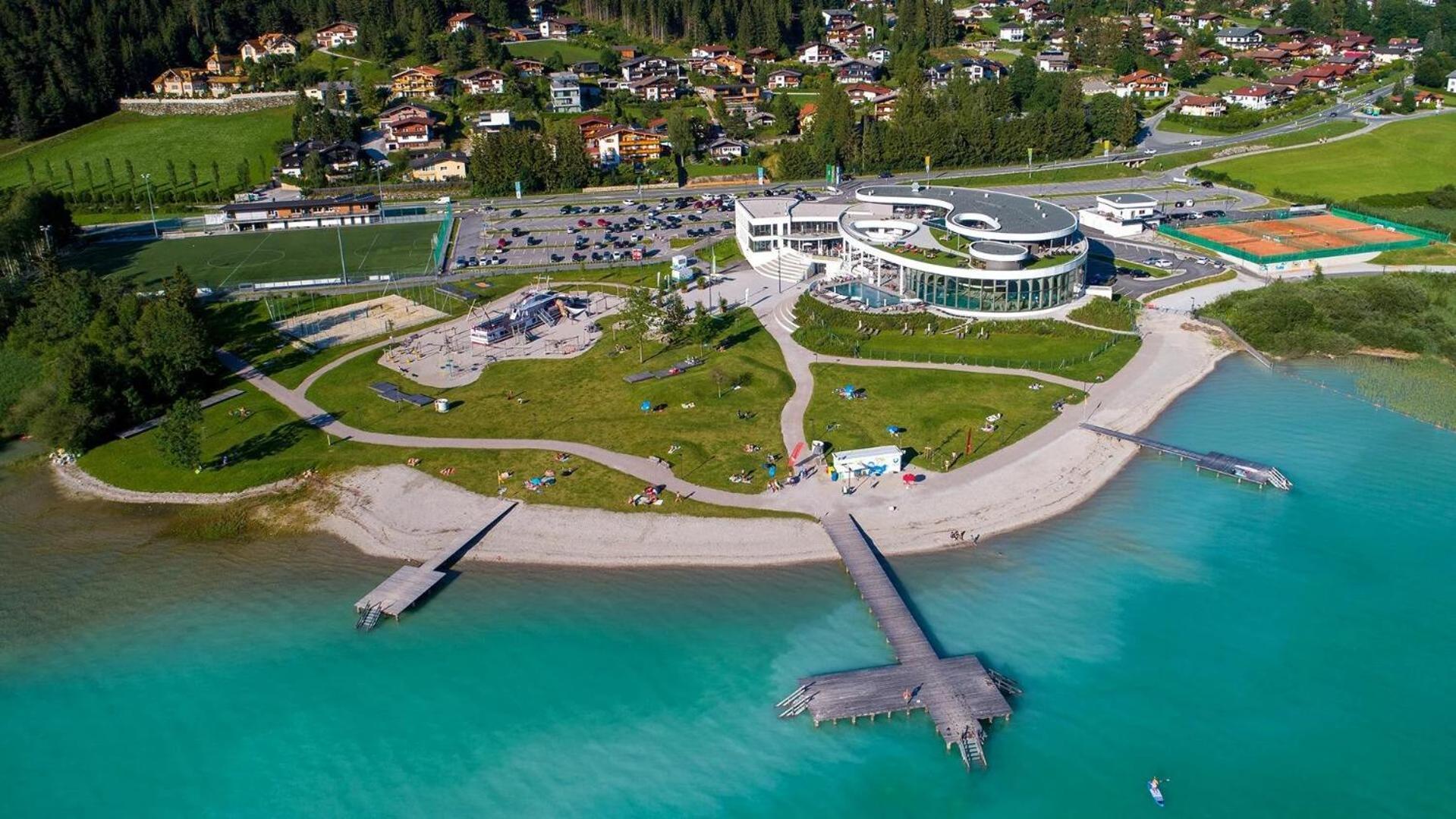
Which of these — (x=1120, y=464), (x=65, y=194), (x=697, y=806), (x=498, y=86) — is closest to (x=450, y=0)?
(x=498, y=86)

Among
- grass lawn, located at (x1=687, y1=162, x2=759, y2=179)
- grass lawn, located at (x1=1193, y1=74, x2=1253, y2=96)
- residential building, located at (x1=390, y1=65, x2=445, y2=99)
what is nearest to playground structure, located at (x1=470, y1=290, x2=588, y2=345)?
grass lawn, located at (x1=687, y1=162, x2=759, y2=179)

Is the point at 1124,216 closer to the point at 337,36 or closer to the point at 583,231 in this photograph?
the point at 583,231

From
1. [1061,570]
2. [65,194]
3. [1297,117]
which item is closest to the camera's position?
[1061,570]

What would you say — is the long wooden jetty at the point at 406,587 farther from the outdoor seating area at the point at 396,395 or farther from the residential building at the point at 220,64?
the residential building at the point at 220,64

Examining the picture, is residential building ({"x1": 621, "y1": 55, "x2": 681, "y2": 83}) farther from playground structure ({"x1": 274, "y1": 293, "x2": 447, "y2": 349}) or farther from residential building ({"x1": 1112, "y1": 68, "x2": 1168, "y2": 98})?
playground structure ({"x1": 274, "y1": 293, "x2": 447, "y2": 349})

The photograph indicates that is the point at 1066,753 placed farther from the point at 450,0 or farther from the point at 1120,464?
the point at 450,0
